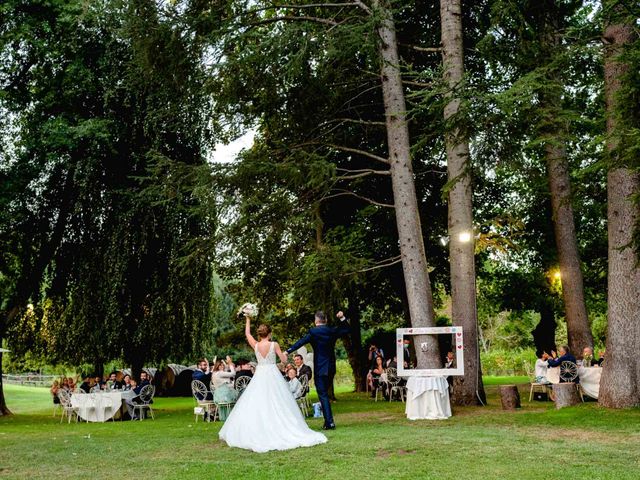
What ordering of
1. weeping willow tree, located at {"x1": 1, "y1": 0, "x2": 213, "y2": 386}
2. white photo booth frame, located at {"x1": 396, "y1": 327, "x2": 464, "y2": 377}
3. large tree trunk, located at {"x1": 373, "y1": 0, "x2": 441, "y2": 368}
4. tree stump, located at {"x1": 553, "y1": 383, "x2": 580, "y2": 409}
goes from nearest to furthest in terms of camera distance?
white photo booth frame, located at {"x1": 396, "y1": 327, "x2": 464, "y2": 377}, tree stump, located at {"x1": 553, "y1": 383, "x2": 580, "y2": 409}, large tree trunk, located at {"x1": 373, "y1": 0, "x2": 441, "y2": 368}, weeping willow tree, located at {"x1": 1, "y1": 0, "x2": 213, "y2": 386}

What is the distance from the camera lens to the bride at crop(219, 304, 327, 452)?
8.41 m

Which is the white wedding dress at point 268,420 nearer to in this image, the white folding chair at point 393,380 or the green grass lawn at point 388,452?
the green grass lawn at point 388,452

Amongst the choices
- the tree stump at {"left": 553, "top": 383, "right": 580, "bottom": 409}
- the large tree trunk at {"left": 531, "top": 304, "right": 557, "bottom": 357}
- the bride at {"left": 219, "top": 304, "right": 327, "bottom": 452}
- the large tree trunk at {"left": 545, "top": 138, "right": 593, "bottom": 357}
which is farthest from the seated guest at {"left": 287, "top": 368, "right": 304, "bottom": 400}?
the large tree trunk at {"left": 531, "top": 304, "right": 557, "bottom": 357}

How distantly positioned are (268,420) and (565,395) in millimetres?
6750

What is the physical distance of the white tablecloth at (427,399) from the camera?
11953 mm

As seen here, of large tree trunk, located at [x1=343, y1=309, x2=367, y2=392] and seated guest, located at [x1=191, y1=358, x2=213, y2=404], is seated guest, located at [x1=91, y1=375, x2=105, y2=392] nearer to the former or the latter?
seated guest, located at [x1=191, y1=358, x2=213, y2=404]

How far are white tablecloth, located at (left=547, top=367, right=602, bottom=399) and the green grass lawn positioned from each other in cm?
301

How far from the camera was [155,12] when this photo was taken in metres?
14.6

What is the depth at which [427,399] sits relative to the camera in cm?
1204

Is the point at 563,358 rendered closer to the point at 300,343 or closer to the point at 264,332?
the point at 300,343

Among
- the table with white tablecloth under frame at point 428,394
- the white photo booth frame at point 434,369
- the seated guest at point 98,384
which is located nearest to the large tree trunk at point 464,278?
the white photo booth frame at point 434,369

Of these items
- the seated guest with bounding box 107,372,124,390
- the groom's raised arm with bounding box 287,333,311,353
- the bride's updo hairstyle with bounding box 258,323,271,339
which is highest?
the bride's updo hairstyle with bounding box 258,323,271,339

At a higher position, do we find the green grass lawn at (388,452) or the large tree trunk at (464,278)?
the large tree trunk at (464,278)

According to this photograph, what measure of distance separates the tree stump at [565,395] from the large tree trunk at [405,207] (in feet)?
7.44
